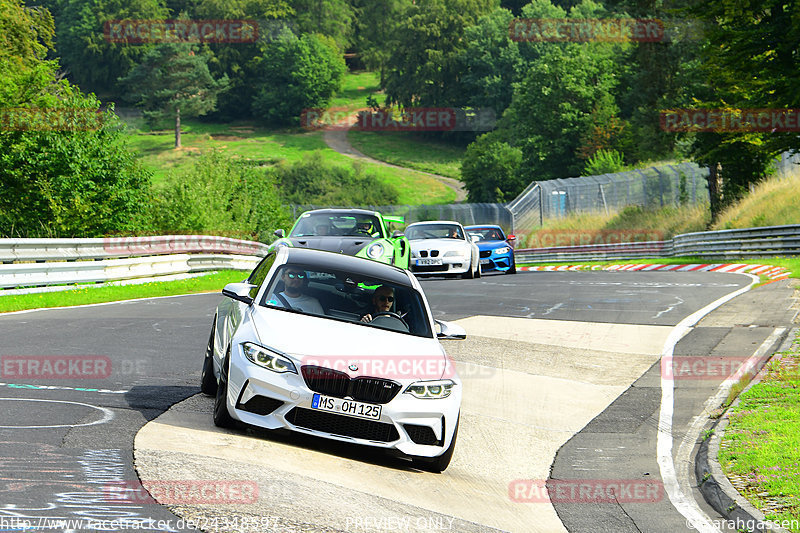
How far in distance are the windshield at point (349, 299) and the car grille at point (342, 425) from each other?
104 centimetres

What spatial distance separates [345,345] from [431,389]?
0.72m

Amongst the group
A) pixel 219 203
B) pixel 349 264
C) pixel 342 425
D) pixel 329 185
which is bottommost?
pixel 329 185

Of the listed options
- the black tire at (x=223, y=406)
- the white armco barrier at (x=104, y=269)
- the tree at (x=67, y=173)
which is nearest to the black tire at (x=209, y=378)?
the black tire at (x=223, y=406)

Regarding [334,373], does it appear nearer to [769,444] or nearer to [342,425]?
[342,425]

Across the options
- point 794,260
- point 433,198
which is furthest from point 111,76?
point 794,260

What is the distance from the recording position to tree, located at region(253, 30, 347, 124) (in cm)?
14612

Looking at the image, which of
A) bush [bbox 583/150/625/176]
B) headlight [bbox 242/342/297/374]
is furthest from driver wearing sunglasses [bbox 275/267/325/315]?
bush [bbox 583/150/625/176]

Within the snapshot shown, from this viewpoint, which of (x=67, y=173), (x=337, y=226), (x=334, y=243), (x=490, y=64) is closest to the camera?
(x=334, y=243)

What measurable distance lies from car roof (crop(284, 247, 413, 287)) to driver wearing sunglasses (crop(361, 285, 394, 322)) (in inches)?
4.2

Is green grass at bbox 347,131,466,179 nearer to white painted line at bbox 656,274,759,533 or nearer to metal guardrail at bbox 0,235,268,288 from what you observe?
metal guardrail at bbox 0,235,268,288

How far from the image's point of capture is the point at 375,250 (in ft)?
52.0

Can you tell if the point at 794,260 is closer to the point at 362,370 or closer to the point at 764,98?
the point at 764,98

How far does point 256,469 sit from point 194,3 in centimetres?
17925
